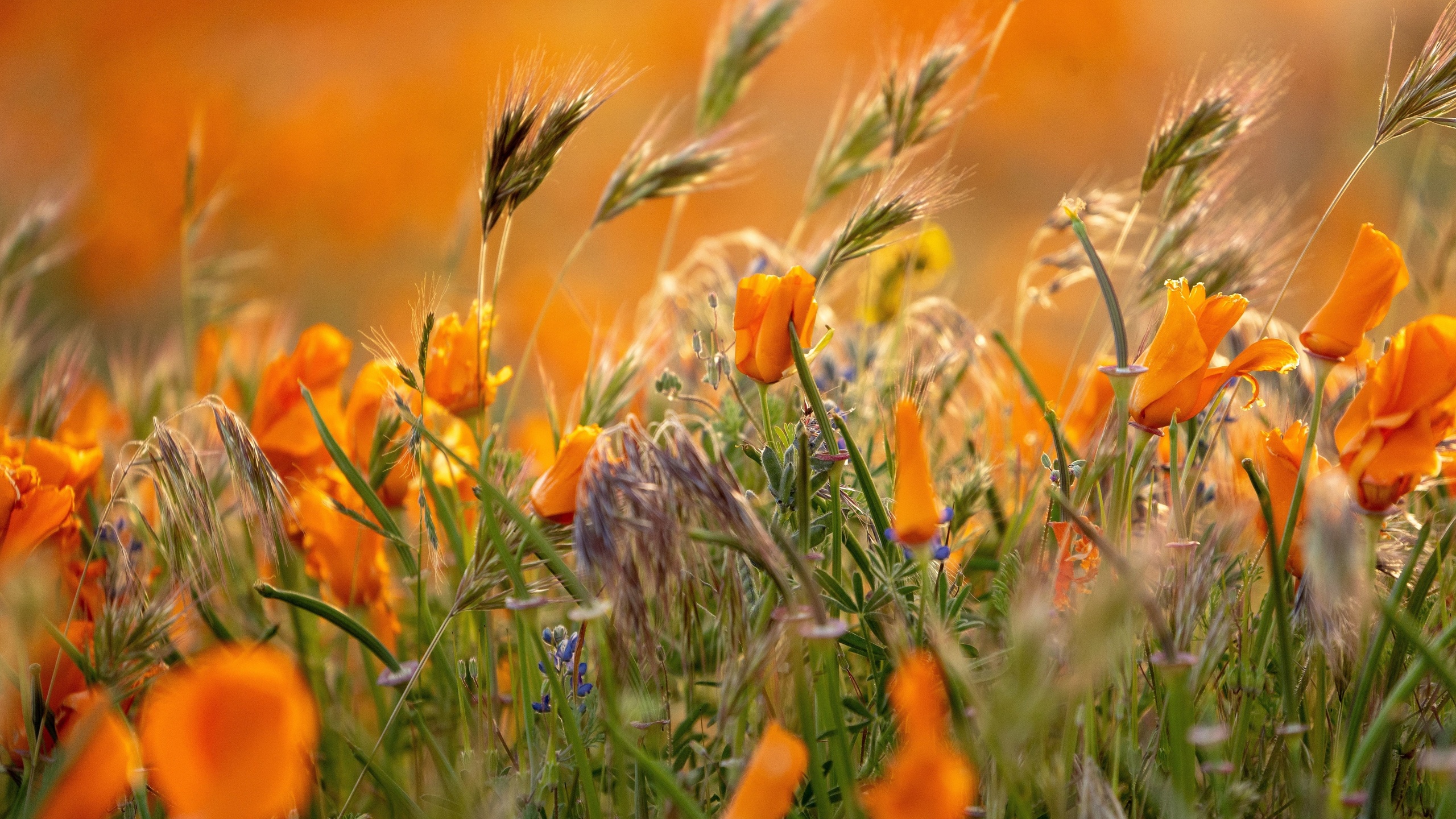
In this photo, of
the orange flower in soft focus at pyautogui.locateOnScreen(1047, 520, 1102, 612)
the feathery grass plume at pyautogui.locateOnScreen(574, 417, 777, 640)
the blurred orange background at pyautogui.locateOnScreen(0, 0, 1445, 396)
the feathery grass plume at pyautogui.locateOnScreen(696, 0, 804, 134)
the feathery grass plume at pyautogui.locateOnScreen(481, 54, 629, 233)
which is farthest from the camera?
the blurred orange background at pyautogui.locateOnScreen(0, 0, 1445, 396)

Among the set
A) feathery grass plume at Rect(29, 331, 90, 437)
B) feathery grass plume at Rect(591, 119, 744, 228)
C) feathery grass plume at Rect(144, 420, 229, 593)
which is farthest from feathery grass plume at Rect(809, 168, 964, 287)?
feathery grass plume at Rect(29, 331, 90, 437)

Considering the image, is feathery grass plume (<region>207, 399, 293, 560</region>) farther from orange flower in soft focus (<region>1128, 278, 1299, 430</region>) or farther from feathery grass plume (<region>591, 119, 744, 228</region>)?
orange flower in soft focus (<region>1128, 278, 1299, 430</region>)

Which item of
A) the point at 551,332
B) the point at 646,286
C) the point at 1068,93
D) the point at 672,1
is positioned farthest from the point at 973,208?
the point at 551,332

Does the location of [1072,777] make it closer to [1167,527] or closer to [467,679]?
[1167,527]

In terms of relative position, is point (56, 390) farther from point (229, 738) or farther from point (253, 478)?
point (229, 738)

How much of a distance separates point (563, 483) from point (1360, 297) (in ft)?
1.66

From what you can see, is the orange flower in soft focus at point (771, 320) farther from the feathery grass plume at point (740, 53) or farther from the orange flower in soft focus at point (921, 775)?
the feathery grass plume at point (740, 53)

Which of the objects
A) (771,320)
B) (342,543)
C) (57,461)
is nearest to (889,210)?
(771,320)

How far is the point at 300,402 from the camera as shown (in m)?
0.83

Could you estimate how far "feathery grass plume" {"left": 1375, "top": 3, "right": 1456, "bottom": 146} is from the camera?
644 mm

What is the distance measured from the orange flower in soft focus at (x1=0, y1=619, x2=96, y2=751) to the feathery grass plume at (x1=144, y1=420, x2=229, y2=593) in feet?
0.25

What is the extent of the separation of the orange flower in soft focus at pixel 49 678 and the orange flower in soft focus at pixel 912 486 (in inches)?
20.7

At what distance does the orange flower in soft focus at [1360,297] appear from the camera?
584 millimetres

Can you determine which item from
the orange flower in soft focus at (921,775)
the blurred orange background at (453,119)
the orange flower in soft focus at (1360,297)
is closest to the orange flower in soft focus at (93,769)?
the orange flower in soft focus at (921,775)
